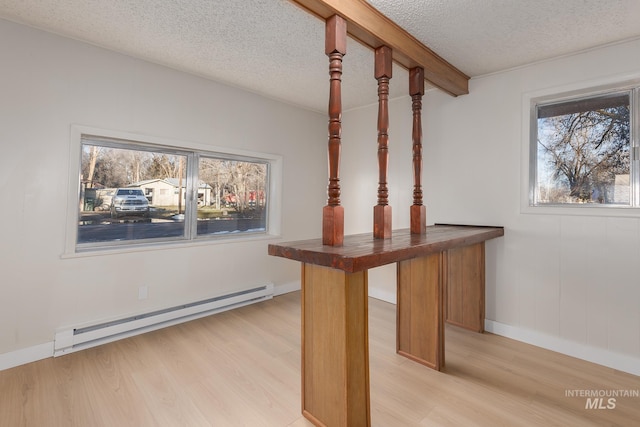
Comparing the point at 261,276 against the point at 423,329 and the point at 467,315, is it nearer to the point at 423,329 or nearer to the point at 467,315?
the point at 423,329

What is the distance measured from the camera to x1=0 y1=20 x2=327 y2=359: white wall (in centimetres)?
218

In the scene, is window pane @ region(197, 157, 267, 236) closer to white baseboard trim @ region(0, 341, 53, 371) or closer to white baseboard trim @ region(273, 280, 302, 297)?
white baseboard trim @ region(273, 280, 302, 297)

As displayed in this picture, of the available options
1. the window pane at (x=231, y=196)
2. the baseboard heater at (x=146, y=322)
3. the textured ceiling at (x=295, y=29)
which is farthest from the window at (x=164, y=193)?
the textured ceiling at (x=295, y=29)

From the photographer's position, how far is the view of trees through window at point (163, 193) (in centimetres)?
263

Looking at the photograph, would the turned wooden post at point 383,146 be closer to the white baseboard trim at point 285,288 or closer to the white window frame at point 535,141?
the white window frame at point 535,141

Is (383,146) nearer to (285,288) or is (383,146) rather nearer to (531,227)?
(531,227)

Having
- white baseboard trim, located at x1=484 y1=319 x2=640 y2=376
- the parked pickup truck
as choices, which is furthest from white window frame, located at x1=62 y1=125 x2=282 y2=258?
white baseboard trim, located at x1=484 y1=319 x2=640 y2=376

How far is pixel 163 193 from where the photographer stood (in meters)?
3.02

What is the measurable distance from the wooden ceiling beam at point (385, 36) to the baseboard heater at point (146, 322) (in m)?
2.74

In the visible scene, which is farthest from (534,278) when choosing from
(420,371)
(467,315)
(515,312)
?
(420,371)

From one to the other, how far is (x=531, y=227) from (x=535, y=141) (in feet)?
2.48

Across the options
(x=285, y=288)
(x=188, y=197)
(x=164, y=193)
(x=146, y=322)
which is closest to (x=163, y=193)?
(x=164, y=193)

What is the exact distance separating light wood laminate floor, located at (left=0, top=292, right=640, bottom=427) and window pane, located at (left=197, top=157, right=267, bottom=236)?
4.04 ft

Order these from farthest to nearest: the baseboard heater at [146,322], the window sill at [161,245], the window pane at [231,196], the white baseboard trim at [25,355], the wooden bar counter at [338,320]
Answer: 1. the window pane at [231,196]
2. the window sill at [161,245]
3. the baseboard heater at [146,322]
4. the white baseboard trim at [25,355]
5. the wooden bar counter at [338,320]
